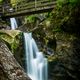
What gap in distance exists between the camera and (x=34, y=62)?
496 inches

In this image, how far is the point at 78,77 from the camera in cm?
1150

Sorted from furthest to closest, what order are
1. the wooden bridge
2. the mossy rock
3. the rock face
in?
the wooden bridge → the mossy rock → the rock face

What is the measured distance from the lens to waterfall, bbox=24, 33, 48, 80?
1238 cm

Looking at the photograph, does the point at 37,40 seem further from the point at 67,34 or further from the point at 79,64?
the point at 79,64

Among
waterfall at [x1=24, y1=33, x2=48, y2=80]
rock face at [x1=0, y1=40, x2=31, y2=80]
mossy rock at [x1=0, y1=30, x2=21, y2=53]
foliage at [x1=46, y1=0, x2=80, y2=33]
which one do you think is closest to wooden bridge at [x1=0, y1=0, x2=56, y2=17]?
foliage at [x1=46, y1=0, x2=80, y2=33]

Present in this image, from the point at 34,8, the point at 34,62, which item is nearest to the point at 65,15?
the point at 34,8

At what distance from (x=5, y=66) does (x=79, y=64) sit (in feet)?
34.0

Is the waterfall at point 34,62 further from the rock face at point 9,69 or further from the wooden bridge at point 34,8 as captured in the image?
the rock face at point 9,69

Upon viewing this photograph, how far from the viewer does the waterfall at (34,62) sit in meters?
12.4

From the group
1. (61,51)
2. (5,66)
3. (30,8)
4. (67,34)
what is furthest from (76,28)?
(5,66)

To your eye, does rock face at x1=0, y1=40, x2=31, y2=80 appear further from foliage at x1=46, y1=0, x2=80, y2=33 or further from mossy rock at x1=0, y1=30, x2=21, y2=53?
foliage at x1=46, y1=0, x2=80, y2=33

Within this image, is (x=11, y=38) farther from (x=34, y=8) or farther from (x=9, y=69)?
(x=9, y=69)

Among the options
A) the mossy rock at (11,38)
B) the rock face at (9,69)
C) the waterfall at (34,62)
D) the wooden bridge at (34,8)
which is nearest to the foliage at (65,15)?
the wooden bridge at (34,8)

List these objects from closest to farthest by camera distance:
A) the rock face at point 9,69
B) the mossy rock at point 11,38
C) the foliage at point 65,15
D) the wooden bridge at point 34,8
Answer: the rock face at point 9,69
the mossy rock at point 11,38
the foliage at point 65,15
the wooden bridge at point 34,8
